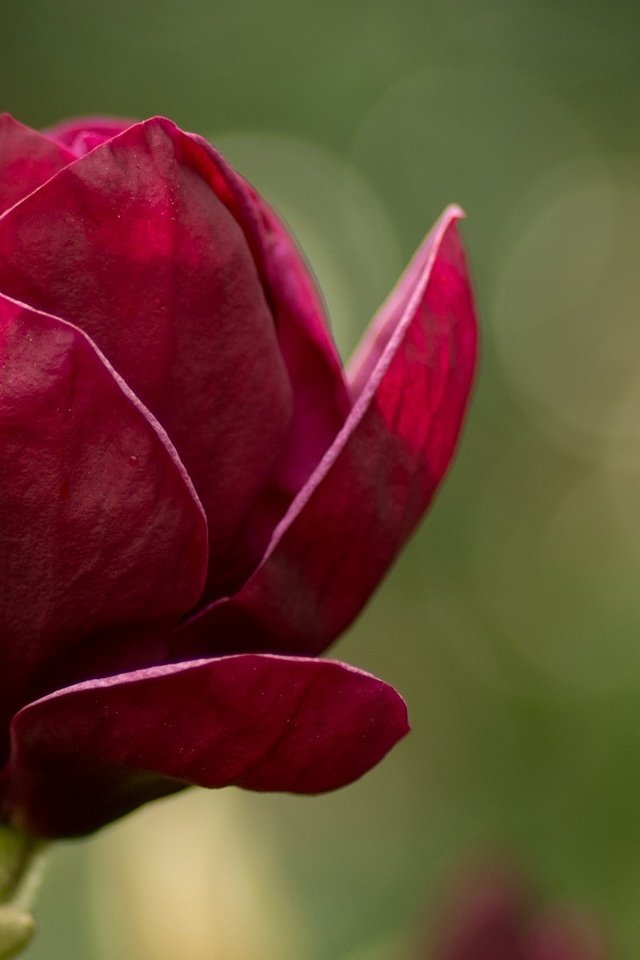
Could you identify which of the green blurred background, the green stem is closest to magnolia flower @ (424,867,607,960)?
the green blurred background

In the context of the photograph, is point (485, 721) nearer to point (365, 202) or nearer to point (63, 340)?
point (63, 340)

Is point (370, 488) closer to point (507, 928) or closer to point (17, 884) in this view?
point (17, 884)

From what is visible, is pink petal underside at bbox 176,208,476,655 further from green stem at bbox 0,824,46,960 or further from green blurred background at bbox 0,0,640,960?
green blurred background at bbox 0,0,640,960

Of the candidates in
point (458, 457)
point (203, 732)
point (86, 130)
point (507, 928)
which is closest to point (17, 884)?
point (203, 732)

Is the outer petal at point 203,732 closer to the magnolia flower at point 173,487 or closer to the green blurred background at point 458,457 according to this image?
the magnolia flower at point 173,487

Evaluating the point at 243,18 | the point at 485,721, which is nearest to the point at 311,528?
the point at 485,721

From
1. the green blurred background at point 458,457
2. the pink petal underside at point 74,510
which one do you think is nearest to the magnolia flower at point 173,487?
the pink petal underside at point 74,510
